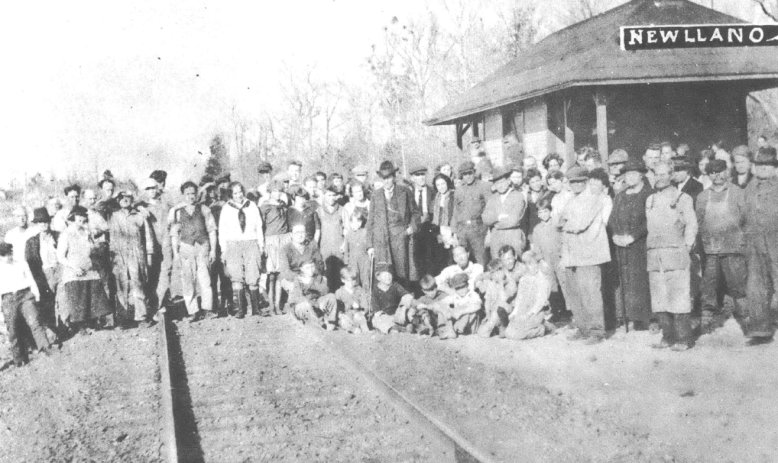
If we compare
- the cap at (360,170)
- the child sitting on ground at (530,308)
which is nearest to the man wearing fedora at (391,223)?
the cap at (360,170)

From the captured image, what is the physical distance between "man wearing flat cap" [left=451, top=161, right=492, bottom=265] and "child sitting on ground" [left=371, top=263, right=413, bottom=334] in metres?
1.10

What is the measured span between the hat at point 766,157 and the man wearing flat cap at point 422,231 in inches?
166

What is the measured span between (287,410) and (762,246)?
4.70 meters

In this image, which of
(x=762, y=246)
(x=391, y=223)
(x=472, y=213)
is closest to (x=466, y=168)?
(x=472, y=213)

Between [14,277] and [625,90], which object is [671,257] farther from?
[625,90]

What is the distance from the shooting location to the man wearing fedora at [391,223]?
9.25m

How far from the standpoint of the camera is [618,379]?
19.8 feet

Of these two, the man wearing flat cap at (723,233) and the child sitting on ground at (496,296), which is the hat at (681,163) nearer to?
the man wearing flat cap at (723,233)

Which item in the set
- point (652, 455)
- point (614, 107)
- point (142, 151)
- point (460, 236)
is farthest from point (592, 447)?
point (142, 151)

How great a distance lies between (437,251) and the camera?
33.7ft

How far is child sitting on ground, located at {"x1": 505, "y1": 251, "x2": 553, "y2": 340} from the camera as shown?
7824mm

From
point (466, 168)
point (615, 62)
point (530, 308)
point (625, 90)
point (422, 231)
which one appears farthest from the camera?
point (625, 90)

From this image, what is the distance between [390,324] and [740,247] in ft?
12.8

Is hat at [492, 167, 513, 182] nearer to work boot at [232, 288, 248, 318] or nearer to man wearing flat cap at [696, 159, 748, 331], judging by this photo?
man wearing flat cap at [696, 159, 748, 331]
